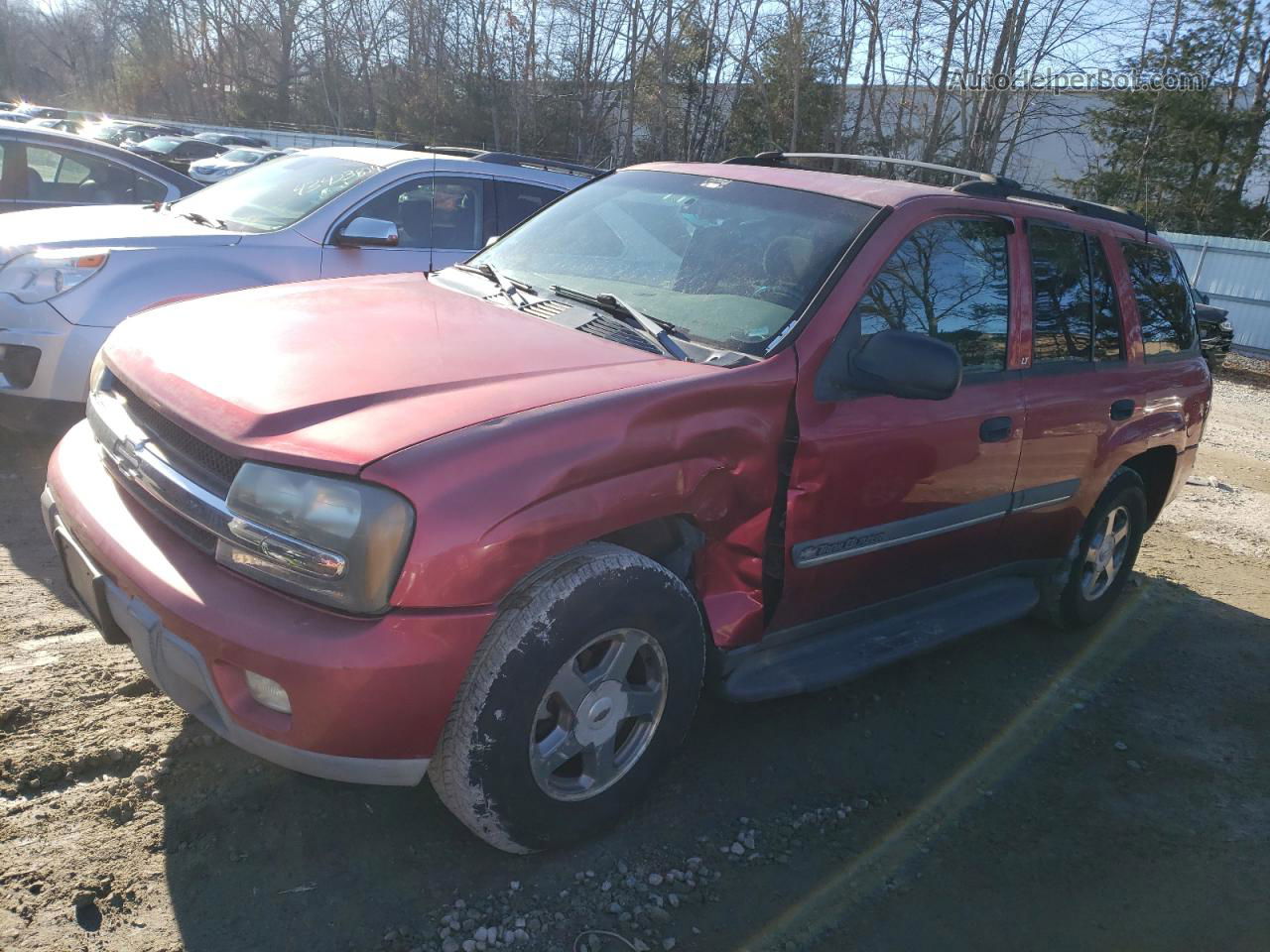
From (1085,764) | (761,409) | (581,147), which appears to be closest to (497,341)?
(761,409)

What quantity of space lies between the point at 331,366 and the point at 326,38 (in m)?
43.1

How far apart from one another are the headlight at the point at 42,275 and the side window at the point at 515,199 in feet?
8.36

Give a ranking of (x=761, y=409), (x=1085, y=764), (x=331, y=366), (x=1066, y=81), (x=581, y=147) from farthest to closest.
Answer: (x=581, y=147) < (x=1066, y=81) < (x=1085, y=764) < (x=761, y=409) < (x=331, y=366)

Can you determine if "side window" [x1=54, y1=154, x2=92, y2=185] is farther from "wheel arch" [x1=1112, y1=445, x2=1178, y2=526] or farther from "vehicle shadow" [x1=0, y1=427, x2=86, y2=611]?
"wheel arch" [x1=1112, y1=445, x2=1178, y2=526]

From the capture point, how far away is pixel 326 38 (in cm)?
4050

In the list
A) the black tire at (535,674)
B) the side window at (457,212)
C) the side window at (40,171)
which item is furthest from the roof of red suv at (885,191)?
the side window at (40,171)

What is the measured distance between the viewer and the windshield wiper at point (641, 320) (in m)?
2.98

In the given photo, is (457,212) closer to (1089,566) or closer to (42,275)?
(42,275)

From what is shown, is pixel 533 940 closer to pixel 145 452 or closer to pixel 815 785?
pixel 815 785

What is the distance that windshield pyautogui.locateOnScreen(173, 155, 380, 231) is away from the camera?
5.97m

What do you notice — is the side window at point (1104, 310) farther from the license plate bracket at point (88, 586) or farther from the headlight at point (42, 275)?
the headlight at point (42, 275)

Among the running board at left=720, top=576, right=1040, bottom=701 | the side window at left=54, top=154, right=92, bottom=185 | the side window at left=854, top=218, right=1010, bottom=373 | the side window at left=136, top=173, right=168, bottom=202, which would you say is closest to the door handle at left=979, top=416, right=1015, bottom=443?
the side window at left=854, top=218, right=1010, bottom=373

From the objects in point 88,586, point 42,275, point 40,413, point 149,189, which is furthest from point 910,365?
point 149,189

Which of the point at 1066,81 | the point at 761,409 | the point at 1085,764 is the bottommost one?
the point at 1085,764
